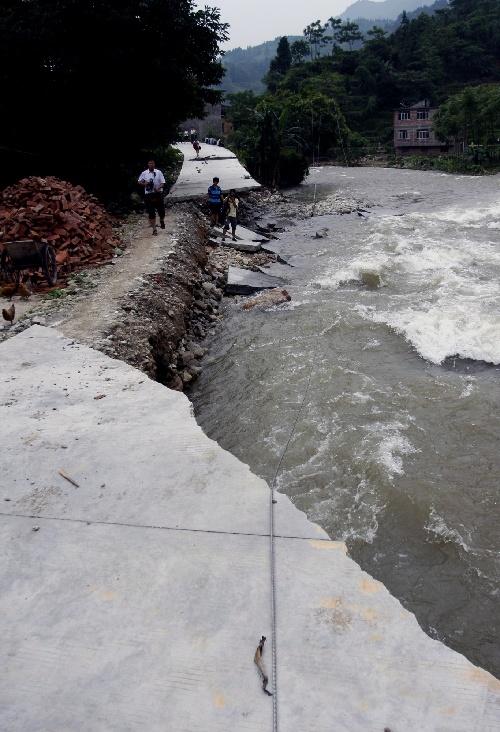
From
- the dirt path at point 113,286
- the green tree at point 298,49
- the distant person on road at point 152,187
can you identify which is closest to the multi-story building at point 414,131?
the green tree at point 298,49

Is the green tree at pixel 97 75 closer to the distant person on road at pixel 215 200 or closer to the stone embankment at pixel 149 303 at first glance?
the distant person on road at pixel 215 200

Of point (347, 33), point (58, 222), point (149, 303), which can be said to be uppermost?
point (347, 33)

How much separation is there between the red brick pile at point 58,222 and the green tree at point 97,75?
3892 mm

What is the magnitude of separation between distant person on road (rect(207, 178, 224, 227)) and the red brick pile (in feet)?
13.7

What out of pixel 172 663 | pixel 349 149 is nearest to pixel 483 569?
pixel 172 663

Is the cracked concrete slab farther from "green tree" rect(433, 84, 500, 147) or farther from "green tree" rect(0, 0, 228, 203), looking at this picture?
"green tree" rect(433, 84, 500, 147)

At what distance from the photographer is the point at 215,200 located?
15141mm

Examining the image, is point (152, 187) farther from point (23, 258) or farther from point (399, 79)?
point (399, 79)

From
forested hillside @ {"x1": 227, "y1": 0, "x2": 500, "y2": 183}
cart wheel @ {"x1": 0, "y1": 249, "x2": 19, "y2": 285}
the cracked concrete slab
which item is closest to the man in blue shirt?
cart wheel @ {"x1": 0, "y1": 249, "x2": 19, "y2": 285}

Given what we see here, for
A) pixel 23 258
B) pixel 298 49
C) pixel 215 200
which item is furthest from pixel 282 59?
pixel 23 258

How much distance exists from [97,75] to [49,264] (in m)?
8.24

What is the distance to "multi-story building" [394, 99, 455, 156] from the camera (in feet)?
175

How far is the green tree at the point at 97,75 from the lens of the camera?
42.8 feet

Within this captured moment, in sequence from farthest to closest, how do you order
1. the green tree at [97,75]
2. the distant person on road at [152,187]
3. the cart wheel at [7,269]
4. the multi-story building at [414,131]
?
1. the multi-story building at [414,131]
2. the green tree at [97,75]
3. the distant person on road at [152,187]
4. the cart wheel at [7,269]
